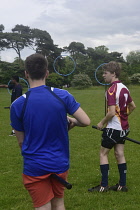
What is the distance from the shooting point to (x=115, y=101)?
5203 mm

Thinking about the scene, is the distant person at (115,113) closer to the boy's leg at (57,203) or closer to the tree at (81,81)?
the boy's leg at (57,203)

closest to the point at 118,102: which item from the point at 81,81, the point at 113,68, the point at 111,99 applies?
the point at 111,99

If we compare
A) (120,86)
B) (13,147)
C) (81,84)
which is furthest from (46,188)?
(81,84)

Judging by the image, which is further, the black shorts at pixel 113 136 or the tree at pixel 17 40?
the tree at pixel 17 40

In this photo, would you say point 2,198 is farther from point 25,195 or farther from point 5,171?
point 5,171

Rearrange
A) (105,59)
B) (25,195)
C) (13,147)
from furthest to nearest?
(105,59) → (13,147) → (25,195)

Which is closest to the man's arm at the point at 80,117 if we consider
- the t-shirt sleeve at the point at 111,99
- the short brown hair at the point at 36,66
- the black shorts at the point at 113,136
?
the short brown hair at the point at 36,66

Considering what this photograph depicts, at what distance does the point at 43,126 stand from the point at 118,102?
2571 mm

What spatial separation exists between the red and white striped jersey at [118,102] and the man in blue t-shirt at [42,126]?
7.39 feet

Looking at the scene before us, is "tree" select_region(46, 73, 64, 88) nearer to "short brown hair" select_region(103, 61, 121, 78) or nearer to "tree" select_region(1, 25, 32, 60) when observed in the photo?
"tree" select_region(1, 25, 32, 60)

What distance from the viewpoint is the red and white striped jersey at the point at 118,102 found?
5223mm

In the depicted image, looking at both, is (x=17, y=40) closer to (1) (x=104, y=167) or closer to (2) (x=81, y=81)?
(2) (x=81, y=81)

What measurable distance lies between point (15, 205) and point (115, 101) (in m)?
2.38

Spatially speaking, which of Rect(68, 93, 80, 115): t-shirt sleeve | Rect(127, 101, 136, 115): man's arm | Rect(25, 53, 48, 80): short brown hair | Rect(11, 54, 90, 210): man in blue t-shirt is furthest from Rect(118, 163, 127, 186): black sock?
Rect(25, 53, 48, 80): short brown hair
